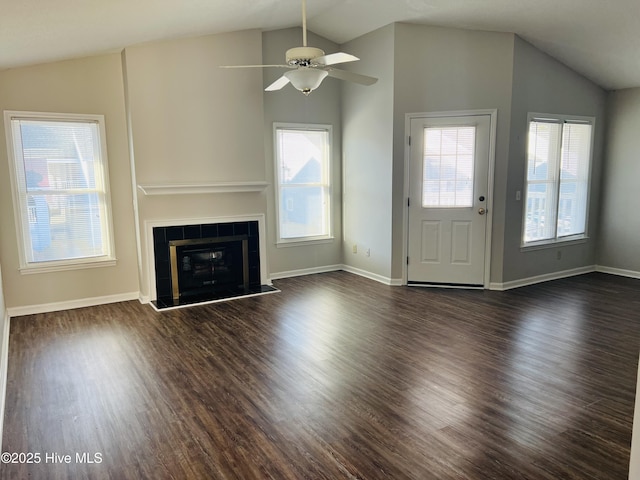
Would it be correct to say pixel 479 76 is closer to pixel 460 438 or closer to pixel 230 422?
pixel 460 438

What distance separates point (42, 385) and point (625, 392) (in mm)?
3993

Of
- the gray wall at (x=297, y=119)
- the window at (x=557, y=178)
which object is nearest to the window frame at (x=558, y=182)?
the window at (x=557, y=178)

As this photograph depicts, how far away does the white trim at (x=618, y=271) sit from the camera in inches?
246

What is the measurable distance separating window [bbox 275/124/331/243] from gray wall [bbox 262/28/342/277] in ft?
0.30

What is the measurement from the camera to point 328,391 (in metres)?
3.07

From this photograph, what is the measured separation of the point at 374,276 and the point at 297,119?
236 centimetres

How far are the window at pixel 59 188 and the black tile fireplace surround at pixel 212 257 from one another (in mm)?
602

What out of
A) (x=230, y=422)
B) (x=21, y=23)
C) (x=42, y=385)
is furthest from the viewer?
(x=42, y=385)

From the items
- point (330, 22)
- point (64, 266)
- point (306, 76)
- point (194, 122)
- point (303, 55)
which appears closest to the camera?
point (303, 55)

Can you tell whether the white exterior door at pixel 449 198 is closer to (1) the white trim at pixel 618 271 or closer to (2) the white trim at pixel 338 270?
(2) the white trim at pixel 338 270

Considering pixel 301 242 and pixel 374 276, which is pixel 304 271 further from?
pixel 374 276

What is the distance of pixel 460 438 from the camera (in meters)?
2.52

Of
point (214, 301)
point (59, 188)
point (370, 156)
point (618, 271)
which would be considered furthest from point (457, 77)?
point (59, 188)

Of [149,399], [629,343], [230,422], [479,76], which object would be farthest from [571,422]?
[479,76]
